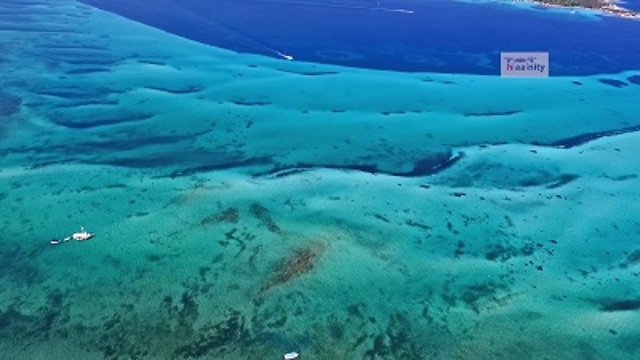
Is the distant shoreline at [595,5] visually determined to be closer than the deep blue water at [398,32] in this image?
No

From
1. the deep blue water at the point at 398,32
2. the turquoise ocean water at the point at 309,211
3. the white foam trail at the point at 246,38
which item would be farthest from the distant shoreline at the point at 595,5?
the white foam trail at the point at 246,38

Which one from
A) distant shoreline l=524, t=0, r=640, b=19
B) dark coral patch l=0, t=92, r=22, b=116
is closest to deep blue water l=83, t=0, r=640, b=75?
distant shoreline l=524, t=0, r=640, b=19

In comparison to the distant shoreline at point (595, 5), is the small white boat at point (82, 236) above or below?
below

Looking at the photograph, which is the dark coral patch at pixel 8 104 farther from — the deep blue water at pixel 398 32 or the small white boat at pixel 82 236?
the deep blue water at pixel 398 32

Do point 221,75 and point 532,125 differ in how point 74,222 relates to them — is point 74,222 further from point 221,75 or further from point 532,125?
point 532,125

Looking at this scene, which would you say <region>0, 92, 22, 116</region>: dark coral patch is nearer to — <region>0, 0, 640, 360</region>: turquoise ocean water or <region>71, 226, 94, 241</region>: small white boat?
<region>0, 0, 640, 360</region>: turquoise ocean water

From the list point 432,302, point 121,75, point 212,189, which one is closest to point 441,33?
point 121,75

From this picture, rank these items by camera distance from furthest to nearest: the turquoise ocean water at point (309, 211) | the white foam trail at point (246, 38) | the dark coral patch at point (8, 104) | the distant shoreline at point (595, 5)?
the distant shoreline at point (595, 5) → the white foam trail at point (246, 38) → the dark coral patch at point (8, 104) → the turquoise ocean water at point (309, 211)
